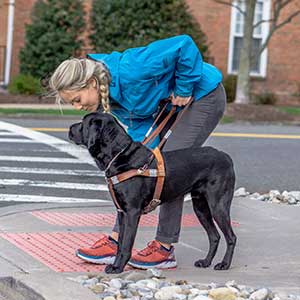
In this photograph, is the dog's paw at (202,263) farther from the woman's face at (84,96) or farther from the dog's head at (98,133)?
the woman's face at (84,96)

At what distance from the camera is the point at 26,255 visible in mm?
6598

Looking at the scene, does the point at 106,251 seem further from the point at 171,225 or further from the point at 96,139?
the point at 96,139

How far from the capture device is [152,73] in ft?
19.5

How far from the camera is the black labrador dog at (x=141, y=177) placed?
584 cm

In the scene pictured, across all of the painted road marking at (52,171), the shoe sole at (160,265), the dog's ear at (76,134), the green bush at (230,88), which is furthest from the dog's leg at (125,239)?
the green bush at (230,88)

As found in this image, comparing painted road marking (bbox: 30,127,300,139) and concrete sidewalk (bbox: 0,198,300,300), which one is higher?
painted road marking (bbox: 30,127,300,139)

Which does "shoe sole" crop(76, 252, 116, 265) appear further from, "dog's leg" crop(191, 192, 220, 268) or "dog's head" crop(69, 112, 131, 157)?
"dog's head" crop(69, 112, 131, 157)

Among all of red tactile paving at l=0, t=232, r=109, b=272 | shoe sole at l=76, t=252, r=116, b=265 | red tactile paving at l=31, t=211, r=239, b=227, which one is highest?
red tactile paving at l=31, t=211, r=239, b=227

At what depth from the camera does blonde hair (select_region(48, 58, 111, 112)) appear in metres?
5.84

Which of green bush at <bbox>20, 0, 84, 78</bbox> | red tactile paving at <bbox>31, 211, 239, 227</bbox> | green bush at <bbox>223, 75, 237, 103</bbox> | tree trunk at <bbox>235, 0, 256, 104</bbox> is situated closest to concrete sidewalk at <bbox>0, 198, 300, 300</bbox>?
red tactile paving at <bbox>31, 211, 239, 227</bbox>

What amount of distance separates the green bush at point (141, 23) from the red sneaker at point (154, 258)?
55.0ft

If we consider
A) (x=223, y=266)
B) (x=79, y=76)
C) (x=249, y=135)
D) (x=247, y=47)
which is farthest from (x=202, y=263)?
(x=247, y=47)

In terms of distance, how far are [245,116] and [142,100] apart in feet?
48.1

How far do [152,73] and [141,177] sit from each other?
2.28 ft
